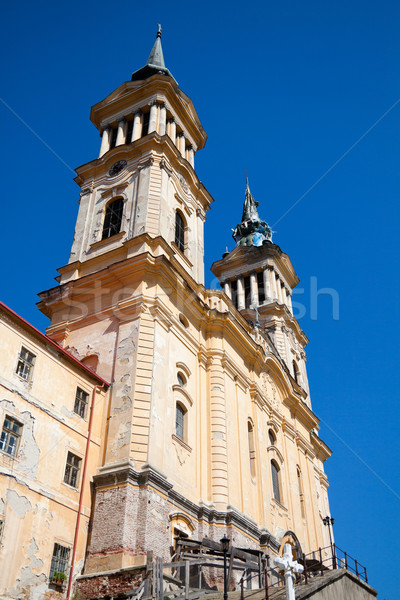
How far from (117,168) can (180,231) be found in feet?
16.6

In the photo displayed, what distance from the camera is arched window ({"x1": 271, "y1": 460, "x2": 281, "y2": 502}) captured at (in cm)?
3216

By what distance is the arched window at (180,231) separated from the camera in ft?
107

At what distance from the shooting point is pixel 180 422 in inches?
1013

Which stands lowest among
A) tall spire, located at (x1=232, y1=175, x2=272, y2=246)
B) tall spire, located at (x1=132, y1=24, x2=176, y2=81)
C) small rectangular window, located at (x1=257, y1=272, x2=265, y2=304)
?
small rectangular window, located at (x1=257, y1=272, x2=265, y2=304)

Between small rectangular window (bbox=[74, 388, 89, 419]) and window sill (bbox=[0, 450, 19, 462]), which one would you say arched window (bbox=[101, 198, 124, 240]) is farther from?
window sill (bbox=[0, 450, 19, 462])

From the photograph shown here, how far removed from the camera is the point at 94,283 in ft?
92.5

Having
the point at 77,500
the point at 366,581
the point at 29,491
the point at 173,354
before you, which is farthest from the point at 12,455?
the point at 366,581

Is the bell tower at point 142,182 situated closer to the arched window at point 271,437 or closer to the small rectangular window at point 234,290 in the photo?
the arched window at point 271,437

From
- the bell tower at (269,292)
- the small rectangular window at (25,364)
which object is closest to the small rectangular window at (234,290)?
the bell tower at (269,292)

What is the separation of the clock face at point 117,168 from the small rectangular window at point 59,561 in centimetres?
2072

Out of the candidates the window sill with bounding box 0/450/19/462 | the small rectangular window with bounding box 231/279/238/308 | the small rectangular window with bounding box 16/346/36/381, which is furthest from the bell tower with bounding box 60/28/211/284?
the small rectangular window with bounding box 231/279/238/308

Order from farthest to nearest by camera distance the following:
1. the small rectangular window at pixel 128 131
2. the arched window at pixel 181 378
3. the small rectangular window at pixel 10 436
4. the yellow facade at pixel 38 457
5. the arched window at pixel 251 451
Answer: the small rectangular window at pixel 128 131 < the arched window at pixel 251 451 < the arched window at pixel 181 378 < the small rectangular window at pixel 10 436 < the yellow facade at pixel 38 457

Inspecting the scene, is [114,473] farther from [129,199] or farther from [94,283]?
[129,199]

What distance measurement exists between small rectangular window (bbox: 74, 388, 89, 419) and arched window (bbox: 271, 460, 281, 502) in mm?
13531
